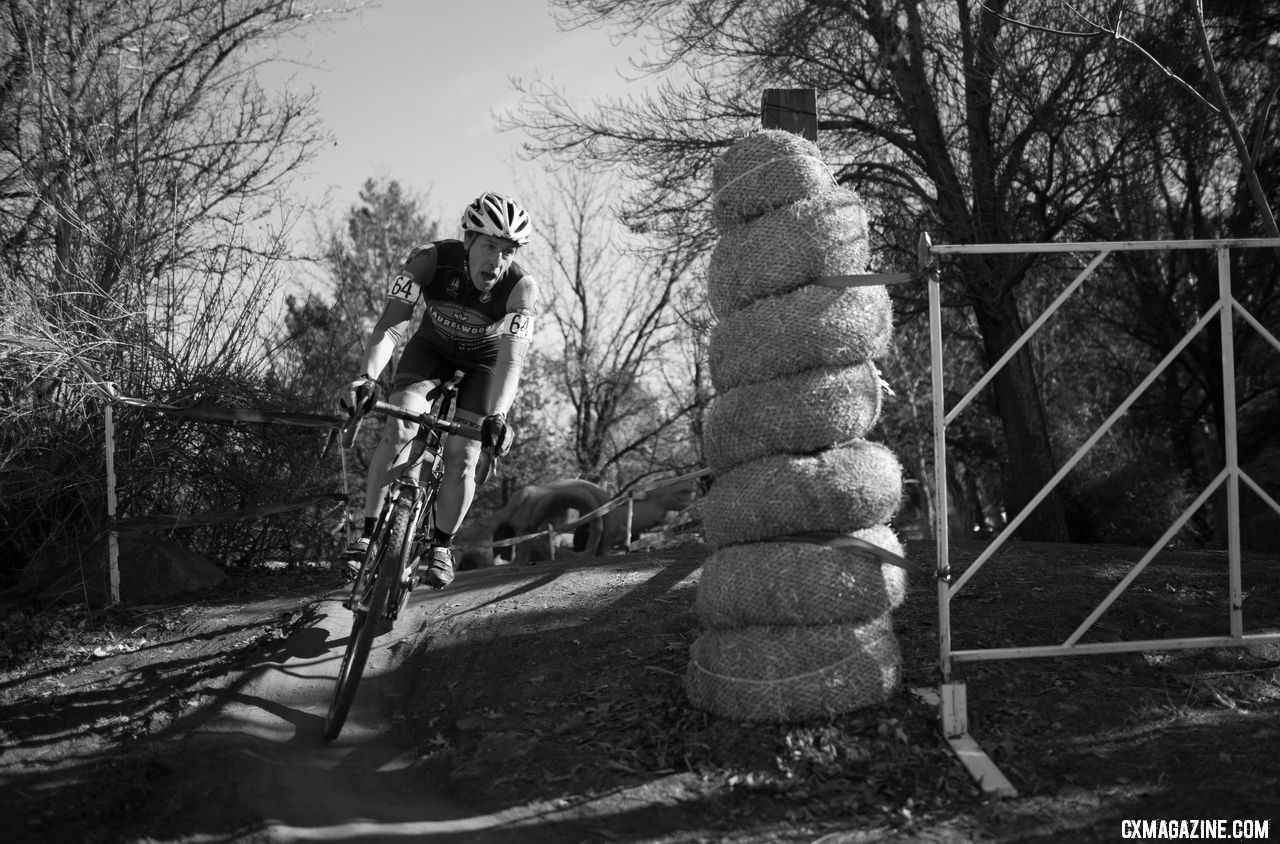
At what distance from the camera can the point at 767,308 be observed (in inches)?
174

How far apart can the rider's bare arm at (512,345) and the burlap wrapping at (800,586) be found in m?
Answer: 1.56

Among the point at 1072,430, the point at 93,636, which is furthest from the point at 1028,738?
the point at 1072,430

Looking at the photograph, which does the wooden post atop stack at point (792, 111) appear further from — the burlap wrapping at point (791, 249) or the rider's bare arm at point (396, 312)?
the rider's bare arm at point (396, 312)

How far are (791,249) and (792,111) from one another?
120cm

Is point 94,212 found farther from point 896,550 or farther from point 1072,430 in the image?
point 1072,430

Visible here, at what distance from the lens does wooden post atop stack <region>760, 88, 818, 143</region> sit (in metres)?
5.25

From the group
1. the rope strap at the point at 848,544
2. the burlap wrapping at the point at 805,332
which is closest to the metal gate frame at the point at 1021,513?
the rope strap at the point at 848,544

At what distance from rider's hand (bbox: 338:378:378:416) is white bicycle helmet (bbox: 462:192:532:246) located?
1.09 m

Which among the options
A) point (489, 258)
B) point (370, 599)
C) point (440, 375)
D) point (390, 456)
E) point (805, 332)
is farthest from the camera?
point (440, 375)

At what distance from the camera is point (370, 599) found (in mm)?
4797

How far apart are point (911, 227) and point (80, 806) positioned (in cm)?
977

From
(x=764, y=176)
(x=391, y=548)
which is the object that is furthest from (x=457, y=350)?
(x=764, y=176)

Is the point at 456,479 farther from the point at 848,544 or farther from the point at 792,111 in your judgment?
the point at 792,111

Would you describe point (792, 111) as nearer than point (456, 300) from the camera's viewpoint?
Yes
